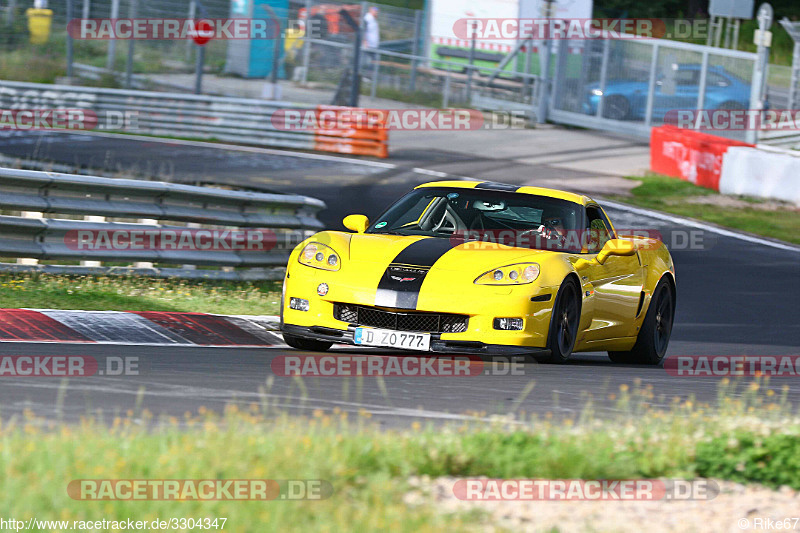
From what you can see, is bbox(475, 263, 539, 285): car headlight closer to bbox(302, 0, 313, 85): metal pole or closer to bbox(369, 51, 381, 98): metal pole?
bbox(302, 0, 313, 85): metal pole

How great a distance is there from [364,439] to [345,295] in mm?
3293

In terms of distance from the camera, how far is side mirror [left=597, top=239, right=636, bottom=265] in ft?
29.5

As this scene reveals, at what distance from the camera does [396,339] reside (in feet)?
26.2

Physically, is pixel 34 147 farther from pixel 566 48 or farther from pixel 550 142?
pixel 566 48

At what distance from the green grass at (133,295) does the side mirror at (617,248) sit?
2988 millimetres

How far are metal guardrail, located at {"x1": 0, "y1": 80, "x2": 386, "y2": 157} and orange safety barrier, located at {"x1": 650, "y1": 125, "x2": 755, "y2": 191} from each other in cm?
612

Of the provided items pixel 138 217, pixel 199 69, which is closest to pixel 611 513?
pixel 138 217

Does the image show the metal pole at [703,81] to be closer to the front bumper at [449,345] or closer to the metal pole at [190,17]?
the metal pole at [190,17]

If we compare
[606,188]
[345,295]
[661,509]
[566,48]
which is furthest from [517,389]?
[566,48]

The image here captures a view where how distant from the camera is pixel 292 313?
A: 847 cm

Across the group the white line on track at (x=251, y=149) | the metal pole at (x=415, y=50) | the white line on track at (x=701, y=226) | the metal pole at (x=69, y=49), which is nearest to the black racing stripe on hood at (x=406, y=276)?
the white line on track at (x=701, y=226)

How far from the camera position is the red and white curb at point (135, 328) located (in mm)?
8492

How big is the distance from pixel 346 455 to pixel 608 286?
4961 mm

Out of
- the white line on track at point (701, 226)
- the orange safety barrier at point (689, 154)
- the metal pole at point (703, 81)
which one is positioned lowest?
the white line on track at point (701, 226)
